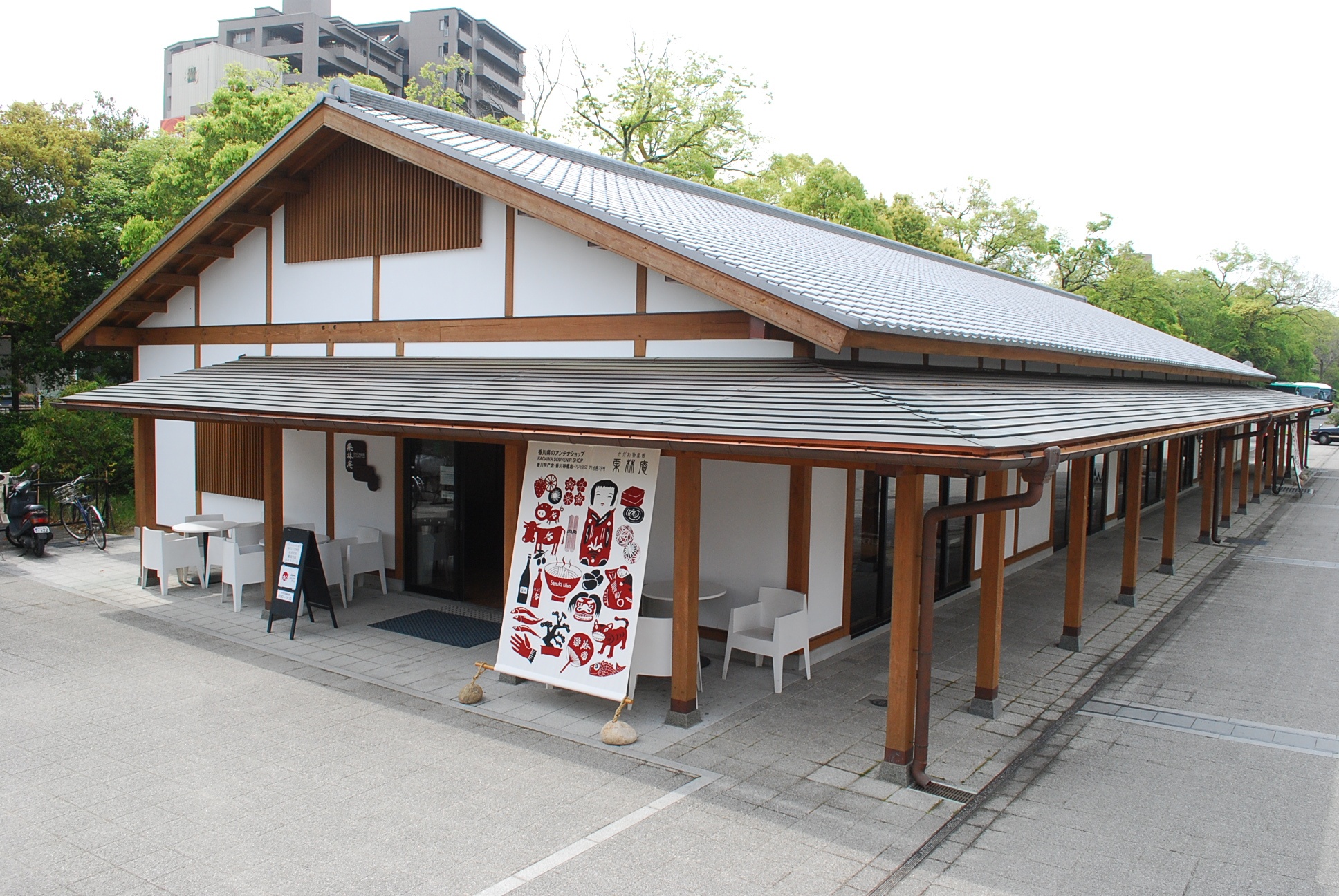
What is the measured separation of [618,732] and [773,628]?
190 cm

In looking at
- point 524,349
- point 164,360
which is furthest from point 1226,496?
point 164,360

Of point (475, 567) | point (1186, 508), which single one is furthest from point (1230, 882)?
point (1186, 508)

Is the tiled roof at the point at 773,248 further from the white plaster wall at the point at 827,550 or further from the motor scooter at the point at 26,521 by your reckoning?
the motor scooter at the point at 26,521

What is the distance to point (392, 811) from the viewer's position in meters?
5.46

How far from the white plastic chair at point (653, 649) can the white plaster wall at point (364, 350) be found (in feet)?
16.7

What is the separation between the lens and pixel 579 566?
7238 mm

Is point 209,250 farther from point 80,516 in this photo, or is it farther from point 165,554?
point 80,516

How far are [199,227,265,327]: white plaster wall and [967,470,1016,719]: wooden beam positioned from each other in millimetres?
9438

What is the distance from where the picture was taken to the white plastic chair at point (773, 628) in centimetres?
756

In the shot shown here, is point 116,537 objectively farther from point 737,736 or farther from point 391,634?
point 737,736

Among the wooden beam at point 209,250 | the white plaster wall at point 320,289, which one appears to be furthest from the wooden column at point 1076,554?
the wooden beam at point 209,250

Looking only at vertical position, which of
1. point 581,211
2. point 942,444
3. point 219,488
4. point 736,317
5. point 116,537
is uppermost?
point 581,211

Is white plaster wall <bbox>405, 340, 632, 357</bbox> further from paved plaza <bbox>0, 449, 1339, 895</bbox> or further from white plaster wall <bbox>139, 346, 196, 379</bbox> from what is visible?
white plaster wall <bbox>139, 346, 196, 379</bbox>

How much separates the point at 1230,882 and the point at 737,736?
315cm
